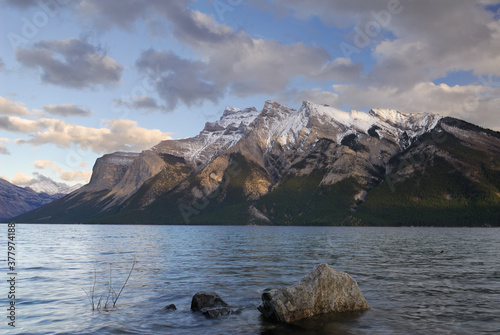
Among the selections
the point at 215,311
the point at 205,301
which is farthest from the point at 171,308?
the point at 215,311

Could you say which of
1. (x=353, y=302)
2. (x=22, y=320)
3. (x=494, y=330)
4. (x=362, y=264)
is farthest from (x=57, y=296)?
(x=362, y=264)

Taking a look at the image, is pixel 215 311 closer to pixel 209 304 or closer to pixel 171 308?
pixel 209 304

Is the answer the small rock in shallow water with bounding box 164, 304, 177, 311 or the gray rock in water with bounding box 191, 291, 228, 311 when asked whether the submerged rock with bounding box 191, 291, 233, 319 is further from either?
the small rock in shallow water with bounding box 164, 304, 177, 311

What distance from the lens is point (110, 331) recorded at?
21.8 meters

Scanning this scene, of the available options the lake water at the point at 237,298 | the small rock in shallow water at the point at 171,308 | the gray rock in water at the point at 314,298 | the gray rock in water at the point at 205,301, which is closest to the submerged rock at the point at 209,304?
the gray rock in water at the point at 205,301

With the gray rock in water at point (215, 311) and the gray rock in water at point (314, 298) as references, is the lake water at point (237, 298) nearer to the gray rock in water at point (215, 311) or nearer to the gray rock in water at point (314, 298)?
the gray rock in water at point (215, 311)

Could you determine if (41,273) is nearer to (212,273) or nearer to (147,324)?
(212,273)

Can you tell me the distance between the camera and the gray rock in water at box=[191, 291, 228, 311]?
27.9 meters

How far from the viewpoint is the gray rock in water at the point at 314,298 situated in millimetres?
24812

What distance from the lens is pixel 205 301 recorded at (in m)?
Result: 28.1

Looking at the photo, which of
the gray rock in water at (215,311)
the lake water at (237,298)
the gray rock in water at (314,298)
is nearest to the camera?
the lake water at (237,298)

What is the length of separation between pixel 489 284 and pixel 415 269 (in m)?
11.6

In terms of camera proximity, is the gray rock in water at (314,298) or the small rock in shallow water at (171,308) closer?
the gray rock in water at (314,298)

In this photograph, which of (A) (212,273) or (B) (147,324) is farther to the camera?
(A) (212,273)
